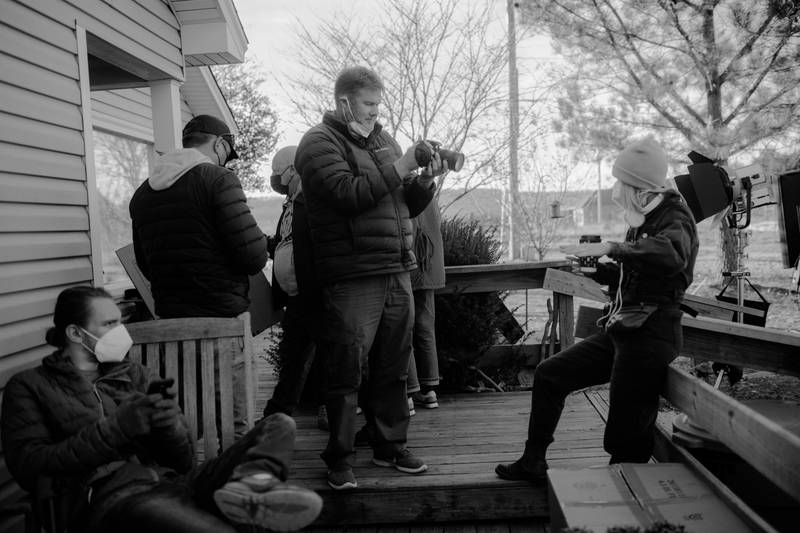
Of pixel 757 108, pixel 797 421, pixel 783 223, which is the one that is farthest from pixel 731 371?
pixel 757 108

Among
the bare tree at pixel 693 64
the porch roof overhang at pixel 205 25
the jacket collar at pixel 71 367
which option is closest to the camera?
the jacket collar at pixel 71 367

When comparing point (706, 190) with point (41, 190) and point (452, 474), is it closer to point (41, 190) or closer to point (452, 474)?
point (452, 474)

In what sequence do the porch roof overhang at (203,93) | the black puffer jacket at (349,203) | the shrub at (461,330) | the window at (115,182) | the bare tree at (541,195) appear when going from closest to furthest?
the black puffer jacket at (349,203)
the shrub at (461,330)
the window at (115,182)
the porch roof overhang at (203,93)
the bare tree at (541,195)

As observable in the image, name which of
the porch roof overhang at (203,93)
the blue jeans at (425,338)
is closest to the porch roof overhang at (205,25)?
the porch roof overhang at (203,93)

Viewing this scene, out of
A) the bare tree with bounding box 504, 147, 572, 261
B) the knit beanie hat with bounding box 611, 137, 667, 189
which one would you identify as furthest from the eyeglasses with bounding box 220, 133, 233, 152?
the bare tree with bounding box 504, 147, 572, 261

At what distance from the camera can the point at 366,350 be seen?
2.84m

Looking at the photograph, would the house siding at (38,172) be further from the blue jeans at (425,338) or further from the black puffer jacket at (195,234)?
the blue jeans at (425,338)

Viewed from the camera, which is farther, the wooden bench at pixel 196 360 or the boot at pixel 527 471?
the boot at pixel 527 471

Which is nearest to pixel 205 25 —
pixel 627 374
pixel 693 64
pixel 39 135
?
pixel 39 135

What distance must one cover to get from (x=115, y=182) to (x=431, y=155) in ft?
16.0

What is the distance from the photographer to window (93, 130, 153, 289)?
6.36 meters

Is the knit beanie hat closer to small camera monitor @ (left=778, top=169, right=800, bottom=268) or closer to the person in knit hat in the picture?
the person in knit hat

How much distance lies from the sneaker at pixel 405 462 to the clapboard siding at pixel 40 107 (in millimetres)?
2107

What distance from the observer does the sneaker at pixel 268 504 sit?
5.68ft
